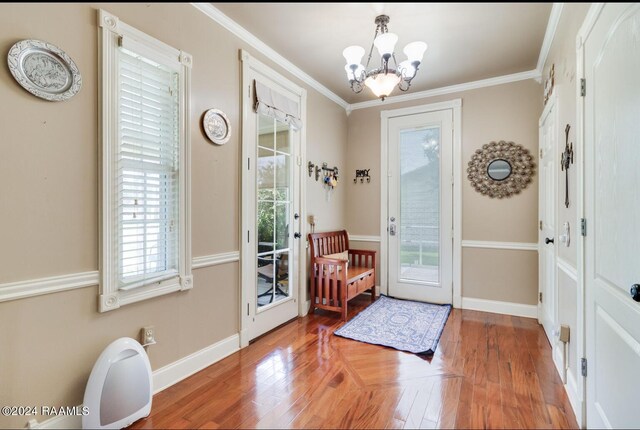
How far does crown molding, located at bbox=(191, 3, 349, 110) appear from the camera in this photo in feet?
7.65

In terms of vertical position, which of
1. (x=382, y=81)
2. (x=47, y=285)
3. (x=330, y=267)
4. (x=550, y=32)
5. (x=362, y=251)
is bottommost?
(x=330, y=267)

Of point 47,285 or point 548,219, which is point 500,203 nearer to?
point 548,219

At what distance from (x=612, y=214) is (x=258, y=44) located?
9.01 feet

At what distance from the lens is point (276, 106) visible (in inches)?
119

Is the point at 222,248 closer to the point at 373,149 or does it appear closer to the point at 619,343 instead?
the point at 619,343

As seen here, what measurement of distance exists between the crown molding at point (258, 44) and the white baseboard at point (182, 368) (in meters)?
2.47

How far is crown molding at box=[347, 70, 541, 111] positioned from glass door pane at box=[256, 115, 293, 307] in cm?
158

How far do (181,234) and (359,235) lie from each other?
2.67 metres

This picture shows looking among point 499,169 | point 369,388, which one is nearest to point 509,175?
point 499,169

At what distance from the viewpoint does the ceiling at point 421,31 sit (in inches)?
89.7

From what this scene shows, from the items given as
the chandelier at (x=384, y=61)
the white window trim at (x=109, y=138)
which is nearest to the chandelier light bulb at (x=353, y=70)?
the chandelier at (x=384, y=61)

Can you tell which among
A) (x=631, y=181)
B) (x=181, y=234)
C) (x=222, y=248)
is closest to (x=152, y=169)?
(x=181, y=234)

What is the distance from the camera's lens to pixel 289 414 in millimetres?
1783

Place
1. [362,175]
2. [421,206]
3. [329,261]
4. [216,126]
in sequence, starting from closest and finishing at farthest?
[216,126] → [329,261] → [421,206] → [362,175]
